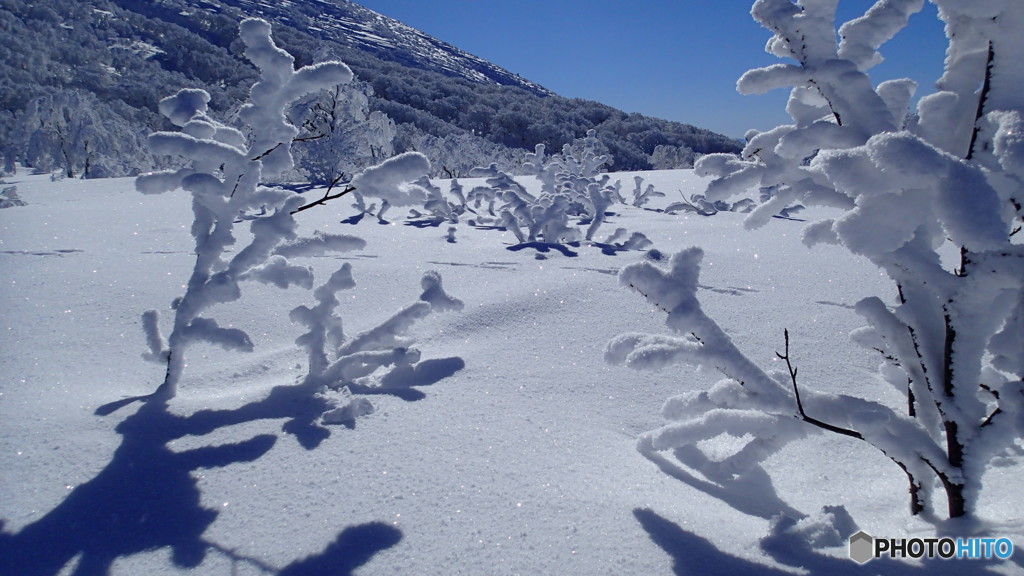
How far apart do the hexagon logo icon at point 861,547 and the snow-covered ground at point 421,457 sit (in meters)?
0.02

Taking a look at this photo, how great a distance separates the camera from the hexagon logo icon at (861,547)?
949 mm

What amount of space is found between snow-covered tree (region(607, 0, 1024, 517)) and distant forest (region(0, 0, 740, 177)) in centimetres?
1300

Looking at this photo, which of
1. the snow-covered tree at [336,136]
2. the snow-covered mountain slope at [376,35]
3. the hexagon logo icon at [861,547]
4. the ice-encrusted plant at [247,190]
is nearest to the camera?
the hexagon logo icon at [861,547]

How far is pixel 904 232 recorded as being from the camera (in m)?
0.82

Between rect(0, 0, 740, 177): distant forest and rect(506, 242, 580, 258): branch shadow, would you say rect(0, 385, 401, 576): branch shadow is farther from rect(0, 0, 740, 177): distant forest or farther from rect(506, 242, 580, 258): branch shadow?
rect(0, 0, 740, 177): distant forest

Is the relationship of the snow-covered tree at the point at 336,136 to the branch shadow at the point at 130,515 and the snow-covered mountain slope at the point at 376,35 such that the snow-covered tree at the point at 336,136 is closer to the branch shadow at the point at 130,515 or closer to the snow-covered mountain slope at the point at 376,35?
the branch shadow at the point at 130,515

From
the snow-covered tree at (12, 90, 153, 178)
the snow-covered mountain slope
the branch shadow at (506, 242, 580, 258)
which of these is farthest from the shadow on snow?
the snow-covered mountain slope

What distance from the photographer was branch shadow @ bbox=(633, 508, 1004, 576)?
2.98ft

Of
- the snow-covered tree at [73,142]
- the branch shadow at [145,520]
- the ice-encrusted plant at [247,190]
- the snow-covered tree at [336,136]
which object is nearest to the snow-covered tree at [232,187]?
the ice-encrusted plant at [247,190]

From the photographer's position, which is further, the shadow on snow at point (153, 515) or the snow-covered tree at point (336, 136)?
the snow-covered tree at point (336, 136)

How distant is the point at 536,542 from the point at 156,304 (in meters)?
2.10

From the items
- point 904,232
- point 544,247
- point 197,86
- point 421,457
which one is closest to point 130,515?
point 421,457

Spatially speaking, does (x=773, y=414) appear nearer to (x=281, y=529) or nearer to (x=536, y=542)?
(x=536, y=542)

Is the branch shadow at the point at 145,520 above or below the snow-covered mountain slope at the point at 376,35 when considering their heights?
below
